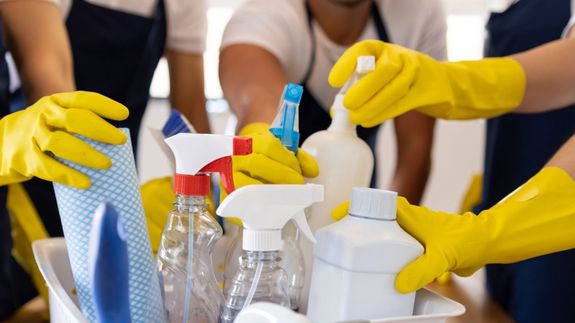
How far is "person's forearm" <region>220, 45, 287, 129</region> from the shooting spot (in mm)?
1113

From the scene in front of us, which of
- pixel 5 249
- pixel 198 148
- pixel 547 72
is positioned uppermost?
pixel 547 72

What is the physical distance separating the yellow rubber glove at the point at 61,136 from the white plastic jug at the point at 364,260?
0.73 ft

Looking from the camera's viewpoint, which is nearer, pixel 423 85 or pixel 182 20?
pixel 423 85

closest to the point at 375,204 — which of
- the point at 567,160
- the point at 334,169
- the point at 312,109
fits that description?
the point at 334,169

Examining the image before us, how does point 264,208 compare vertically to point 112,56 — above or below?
below

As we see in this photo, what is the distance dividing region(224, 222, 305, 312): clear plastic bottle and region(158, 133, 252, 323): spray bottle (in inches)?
2.3

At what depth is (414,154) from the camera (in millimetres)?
1475

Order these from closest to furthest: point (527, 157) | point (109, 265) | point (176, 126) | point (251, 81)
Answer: point (109, 265) < point (176, 126) < point (251, 81) < point (527, 157)

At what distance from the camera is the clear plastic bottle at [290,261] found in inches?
27.3

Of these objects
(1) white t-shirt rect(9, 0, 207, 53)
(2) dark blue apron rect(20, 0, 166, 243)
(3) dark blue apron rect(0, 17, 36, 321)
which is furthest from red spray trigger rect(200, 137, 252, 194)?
(1) white t-shirt rect(9, 0, 207, 53)

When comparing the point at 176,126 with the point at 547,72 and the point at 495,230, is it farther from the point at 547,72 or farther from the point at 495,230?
the point at 547,72

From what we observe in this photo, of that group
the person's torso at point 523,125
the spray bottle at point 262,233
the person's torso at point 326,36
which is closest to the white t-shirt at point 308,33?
the person's torso at point 326,36

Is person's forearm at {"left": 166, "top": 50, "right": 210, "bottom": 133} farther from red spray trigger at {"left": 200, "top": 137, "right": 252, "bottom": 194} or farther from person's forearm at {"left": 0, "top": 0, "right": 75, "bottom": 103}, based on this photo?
red spray trigger at {"left": 200, "top": 137, "right": 252, "bottom": 194}

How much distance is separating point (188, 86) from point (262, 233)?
98 cm
